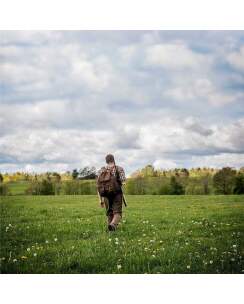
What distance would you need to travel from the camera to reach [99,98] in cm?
1260

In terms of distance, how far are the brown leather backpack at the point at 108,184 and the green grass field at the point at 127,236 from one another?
0.69 metres

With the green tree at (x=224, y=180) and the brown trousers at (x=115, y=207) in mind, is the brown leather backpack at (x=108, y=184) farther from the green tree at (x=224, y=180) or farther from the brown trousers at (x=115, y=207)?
the green tree at (x=224, y=180)

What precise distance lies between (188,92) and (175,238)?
3415 mm

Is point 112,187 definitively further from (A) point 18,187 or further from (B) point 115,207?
(A) point 18,187

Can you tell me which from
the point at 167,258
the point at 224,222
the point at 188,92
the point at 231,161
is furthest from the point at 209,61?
the point at 167,258

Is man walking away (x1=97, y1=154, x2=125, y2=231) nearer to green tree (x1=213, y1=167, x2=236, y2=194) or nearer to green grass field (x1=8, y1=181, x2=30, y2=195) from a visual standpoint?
green grass field (x1=8, y1=181, x2=30, y2=195)

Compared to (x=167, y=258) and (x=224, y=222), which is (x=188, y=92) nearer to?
(x=224, y=222)

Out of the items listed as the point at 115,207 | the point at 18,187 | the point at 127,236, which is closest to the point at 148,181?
the point at 115,207

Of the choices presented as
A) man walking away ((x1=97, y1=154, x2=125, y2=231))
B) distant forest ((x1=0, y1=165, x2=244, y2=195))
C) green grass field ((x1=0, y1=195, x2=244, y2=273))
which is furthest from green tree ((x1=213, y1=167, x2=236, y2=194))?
man walking away ((x1=97, y1=154, x2=125, y2=231))

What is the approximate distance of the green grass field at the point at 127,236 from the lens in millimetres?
10656

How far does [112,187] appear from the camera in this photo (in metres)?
12.2

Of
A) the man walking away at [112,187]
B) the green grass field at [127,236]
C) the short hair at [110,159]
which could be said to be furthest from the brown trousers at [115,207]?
the short hair at [110,159]

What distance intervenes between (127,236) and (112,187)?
1.20 metres

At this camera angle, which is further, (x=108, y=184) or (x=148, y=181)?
(x=148, y=181)
